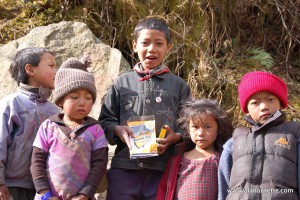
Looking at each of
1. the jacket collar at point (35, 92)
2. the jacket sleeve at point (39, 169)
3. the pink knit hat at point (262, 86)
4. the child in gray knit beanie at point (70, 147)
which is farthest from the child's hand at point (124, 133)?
the pink knit hat at point (262, 86)

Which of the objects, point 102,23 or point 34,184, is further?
point 102,23

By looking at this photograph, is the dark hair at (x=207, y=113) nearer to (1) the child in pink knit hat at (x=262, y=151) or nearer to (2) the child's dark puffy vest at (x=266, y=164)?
(1) the child in pink knit hat at (x=262, y=151)

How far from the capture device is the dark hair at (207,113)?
3369 mm

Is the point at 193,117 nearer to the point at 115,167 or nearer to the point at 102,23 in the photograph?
the point at 115,167

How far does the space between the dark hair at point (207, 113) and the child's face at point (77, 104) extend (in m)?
0.65

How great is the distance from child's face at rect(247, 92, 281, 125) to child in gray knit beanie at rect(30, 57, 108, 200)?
38.9 inches

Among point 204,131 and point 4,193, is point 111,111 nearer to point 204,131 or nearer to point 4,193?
point 204,131

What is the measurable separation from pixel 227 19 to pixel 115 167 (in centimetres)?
355

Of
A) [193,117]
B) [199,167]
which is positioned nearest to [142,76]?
[193,117]

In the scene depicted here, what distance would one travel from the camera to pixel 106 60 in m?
4.64

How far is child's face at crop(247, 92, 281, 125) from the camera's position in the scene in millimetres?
3062

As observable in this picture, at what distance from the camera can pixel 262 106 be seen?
3.07m

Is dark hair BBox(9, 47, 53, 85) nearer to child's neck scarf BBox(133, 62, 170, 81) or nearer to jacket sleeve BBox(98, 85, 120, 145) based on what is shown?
jacket sleeve BBox(98, 85, 120, 145)

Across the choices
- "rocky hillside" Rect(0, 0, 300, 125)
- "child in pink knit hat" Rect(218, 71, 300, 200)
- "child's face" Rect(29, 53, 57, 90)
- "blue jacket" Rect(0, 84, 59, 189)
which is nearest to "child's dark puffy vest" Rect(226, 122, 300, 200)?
"child in pink knit hat" Rect(218, 71, 300, 200)
